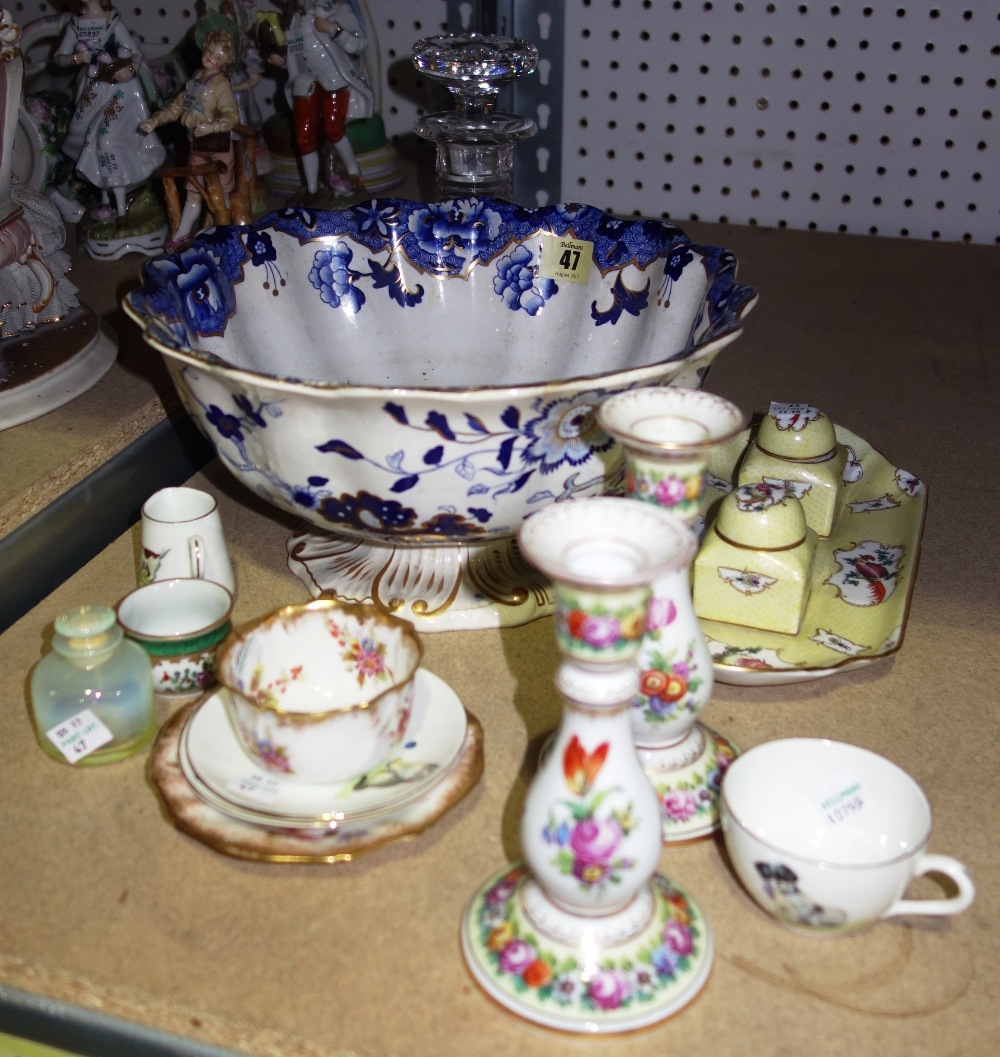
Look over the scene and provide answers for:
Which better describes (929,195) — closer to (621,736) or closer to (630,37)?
(630,37)

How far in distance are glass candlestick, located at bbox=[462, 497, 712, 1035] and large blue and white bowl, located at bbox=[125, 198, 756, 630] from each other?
19 centimetres

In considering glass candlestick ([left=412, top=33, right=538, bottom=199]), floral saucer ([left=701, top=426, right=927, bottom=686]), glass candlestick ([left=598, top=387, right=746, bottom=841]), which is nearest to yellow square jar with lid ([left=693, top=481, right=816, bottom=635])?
floral saucer ([left=701, top=426, right=927, bottom=686])

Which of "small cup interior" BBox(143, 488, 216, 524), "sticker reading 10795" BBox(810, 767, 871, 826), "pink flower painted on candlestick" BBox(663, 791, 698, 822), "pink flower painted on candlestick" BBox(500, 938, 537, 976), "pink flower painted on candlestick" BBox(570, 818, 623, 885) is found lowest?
"pink flower painted on candlestick" BBox(663, 791, 698, 822)

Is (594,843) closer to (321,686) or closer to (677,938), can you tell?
(677,938)

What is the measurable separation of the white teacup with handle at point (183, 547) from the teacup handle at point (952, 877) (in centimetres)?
49

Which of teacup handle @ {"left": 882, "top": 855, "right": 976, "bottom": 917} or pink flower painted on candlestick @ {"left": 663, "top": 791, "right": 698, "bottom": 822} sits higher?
teacup handle @ {"left": 882, "top": 855, "right": 976, "bottom": 917}

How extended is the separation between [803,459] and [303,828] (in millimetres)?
492

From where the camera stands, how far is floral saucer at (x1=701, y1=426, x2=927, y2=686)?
811mm

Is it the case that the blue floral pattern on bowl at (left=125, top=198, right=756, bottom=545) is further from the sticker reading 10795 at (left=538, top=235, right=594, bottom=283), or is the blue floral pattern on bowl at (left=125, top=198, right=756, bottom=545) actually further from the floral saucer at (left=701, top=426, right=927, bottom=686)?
the floral saucer at (left=701, top=426, right=927, bottom=686)

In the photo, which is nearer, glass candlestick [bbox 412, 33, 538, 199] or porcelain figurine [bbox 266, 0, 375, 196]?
glass candlestick [bbox 412, 33, 538, 199]

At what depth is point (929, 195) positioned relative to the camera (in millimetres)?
1486

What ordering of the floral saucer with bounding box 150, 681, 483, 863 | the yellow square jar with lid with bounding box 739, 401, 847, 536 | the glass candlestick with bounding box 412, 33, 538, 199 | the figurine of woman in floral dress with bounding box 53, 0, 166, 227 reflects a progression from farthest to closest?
the figurine of woman in floral dress with bounding box 53, 0, 166, 227 < the glass candlestick with bounding box 412, 33, 538, 199 < the yellow square jar with lid with bounding box 739, 401, 847, 536 < the floral saucer with bounding box 150, 681, 483, 863

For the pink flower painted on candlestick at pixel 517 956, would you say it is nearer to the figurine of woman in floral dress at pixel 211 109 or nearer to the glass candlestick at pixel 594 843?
the glass candlestick at pixel 594 843

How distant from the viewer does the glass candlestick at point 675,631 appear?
2.03 ft
